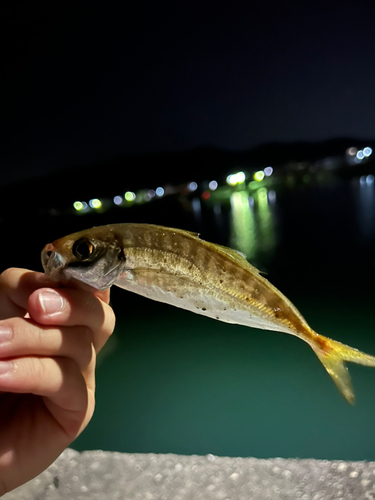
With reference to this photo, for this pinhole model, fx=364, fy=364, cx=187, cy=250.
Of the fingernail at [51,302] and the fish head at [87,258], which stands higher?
the fish head at [87,258]

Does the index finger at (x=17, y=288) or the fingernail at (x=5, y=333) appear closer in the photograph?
the fingernail at (x=5, y=333)

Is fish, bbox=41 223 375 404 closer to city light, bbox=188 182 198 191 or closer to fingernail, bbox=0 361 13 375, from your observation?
fingernail, bbox=0 361 13 375

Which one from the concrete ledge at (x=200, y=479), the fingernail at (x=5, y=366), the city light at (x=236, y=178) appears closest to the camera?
the fingernail at (x=5, y=366)

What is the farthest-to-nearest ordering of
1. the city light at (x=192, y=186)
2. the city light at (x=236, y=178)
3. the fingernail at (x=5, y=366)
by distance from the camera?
the city light at (x=236, y=178) < the city light at (x=192, y=186) < the fingernail at (x=5, y=366)

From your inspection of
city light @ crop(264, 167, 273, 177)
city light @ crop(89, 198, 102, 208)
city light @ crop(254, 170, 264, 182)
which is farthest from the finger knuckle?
city light @ crop(264, 167, 273, 177)

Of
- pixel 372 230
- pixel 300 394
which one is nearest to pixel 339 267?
pixel 372 230

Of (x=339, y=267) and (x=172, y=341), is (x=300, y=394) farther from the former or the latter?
(x=339, y=267)

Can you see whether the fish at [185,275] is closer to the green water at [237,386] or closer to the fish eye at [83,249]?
the fish eye at [83,249]

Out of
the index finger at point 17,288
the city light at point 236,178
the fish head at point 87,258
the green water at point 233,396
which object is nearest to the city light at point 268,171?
the city light at point 236,178
